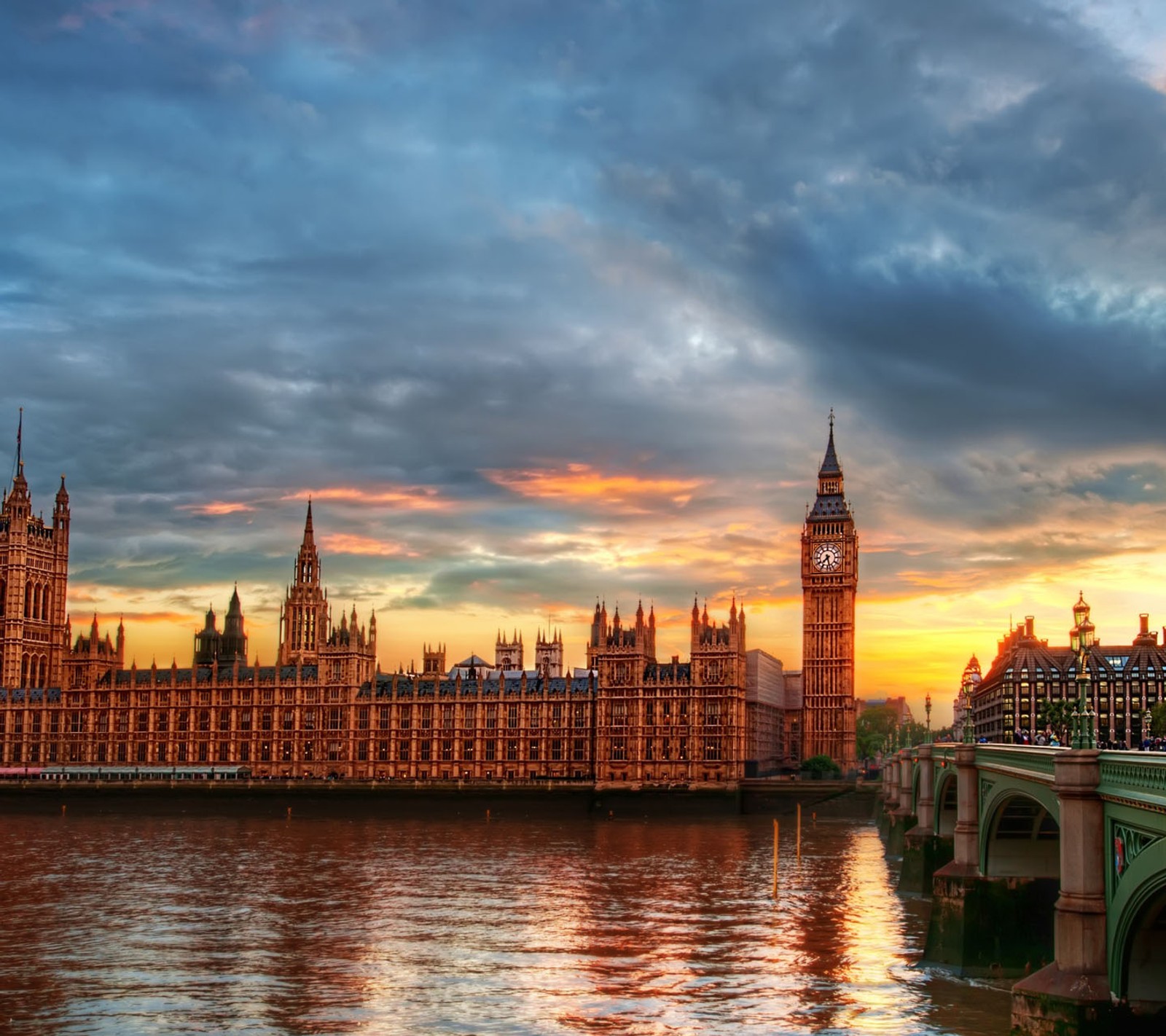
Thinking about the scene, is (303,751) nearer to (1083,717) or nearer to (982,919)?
(982,919)

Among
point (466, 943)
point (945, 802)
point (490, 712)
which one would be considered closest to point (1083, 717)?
point (466, 943)

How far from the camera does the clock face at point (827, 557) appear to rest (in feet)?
606

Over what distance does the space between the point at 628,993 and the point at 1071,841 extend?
66.6 ft

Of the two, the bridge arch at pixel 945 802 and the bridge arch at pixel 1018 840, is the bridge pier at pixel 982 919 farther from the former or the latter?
the bridge arch at pixel 945 802

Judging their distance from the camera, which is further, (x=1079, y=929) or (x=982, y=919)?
(x=982, y=919)

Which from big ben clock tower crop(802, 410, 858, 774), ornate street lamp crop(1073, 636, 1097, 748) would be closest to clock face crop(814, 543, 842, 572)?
big ben clock tower crop(802, 410, 858, 774)

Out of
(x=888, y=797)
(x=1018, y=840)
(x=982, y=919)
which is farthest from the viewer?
(x=888, y=797)

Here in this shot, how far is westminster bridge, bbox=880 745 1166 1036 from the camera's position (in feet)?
99.1

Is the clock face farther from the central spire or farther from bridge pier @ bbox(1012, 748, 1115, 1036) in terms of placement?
bridge pier @ bbox(1012, 748, 1115, 1036)

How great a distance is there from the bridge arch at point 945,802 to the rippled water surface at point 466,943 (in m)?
4.52

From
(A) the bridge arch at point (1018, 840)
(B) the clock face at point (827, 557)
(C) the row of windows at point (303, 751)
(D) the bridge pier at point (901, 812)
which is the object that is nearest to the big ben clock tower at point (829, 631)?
(B) the clock face at point (827, 557)

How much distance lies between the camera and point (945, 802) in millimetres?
75938

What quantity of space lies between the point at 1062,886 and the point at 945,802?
44.7 meters

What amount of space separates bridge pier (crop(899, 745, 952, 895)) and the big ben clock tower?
9645 cm
